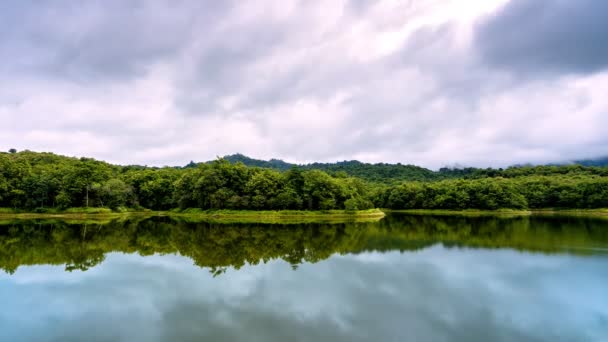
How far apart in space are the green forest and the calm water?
35718 millimetres

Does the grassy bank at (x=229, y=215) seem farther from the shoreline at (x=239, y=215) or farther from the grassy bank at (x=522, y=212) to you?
the grassy bank at (x=522, y=212)

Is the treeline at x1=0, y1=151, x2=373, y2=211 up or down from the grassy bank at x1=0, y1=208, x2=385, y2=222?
up

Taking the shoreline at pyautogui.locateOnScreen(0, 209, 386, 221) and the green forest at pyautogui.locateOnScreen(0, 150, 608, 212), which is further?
the green forest at pyautogui.locateOnScreen(0, 150, 608, 212)

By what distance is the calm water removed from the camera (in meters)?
11.6

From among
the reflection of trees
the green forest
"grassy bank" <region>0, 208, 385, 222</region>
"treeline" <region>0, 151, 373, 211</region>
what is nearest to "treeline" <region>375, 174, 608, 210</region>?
the green forest

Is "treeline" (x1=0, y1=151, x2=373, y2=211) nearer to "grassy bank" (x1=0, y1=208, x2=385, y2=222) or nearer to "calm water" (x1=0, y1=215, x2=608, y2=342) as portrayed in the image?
"grassy bank" (x1=0, y1=208, x2=385, y2=222)

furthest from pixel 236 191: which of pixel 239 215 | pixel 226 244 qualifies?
pixel 226 244

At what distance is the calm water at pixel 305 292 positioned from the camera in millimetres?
11555

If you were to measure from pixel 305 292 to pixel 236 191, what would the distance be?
174ft

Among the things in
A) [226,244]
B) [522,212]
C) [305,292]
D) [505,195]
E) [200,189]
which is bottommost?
[305,292]

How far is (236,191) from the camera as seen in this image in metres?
→ 67.3

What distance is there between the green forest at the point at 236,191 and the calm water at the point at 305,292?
117ft

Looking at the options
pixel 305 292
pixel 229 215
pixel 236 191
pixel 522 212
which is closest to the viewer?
pixel 305 292

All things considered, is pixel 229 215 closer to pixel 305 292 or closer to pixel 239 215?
pixel 239 215
